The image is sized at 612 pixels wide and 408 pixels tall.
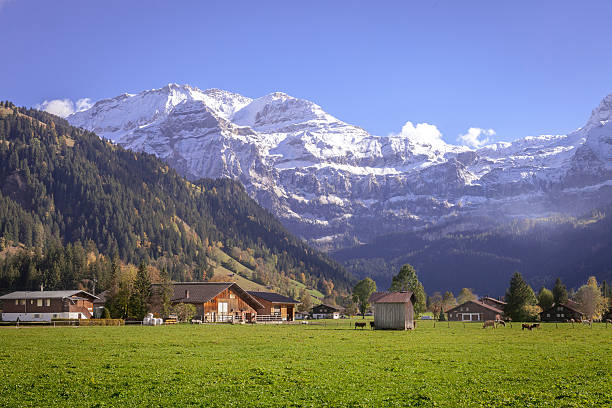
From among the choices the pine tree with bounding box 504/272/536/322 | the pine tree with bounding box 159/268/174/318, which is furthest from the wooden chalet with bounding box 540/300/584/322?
the pine tree with bounding box 159/268/174/318

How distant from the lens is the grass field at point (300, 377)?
2289cm

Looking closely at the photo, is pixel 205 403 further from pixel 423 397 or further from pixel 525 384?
pixel 525 384

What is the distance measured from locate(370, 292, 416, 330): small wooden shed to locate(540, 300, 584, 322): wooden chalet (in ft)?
284

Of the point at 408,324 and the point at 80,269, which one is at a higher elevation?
the point at 80,269

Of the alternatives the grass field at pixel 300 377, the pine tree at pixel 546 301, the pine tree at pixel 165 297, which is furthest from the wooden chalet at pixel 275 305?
the grass field at pixel 300 377

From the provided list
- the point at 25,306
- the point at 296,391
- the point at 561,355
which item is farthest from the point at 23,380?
the point at 25,306

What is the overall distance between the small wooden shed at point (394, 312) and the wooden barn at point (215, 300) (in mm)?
36064

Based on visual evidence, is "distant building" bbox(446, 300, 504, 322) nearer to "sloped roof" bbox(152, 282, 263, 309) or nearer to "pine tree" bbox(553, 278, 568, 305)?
"pine tree" bbox(553, 278, 568, 305)

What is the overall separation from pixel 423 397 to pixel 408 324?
6156 cm

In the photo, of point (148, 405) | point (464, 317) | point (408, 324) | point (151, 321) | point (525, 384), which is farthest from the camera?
point (464, 317)

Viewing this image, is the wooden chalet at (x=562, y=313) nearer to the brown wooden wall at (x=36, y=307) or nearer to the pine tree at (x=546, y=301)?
the pine tree at (x=546, y=301)

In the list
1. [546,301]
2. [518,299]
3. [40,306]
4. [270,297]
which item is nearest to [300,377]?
[40,306]

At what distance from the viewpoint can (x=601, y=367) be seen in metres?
31.9

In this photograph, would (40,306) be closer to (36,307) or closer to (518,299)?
(36,307)
